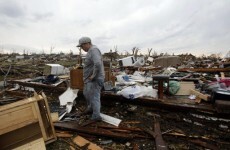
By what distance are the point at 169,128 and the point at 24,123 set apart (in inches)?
119

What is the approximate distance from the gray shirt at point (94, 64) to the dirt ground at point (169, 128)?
128 centimetres

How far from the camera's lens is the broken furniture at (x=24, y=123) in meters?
3.29

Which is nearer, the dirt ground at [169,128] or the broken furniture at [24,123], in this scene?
the broken furniture at [24,123]

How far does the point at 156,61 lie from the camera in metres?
14.5

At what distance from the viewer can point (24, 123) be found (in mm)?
3398

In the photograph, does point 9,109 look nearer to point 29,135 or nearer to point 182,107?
point 29,135

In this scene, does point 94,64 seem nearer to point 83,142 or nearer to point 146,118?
point 83,142

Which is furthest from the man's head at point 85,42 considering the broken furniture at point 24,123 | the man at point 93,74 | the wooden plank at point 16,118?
the wooden plank at point 16,118

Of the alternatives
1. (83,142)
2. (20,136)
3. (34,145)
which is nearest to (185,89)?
(83,142)

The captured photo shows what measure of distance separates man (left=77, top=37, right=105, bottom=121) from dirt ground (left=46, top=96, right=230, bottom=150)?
71 centimetres

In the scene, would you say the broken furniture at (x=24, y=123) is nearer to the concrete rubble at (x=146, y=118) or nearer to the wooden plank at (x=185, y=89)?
the concrete rubble at (x=146, y=118)

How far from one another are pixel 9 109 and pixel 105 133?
1904 mm

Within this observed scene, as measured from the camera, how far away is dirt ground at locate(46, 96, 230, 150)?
3.85 m

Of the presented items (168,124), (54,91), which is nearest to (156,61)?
(54,91)
